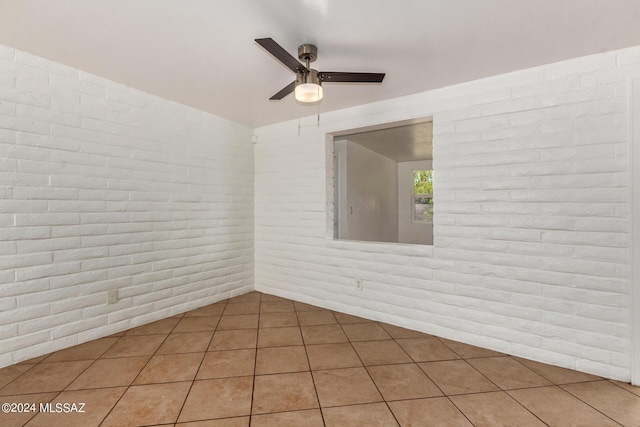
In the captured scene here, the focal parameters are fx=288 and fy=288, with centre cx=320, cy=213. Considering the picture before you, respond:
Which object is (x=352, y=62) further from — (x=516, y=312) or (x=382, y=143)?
(x=382, y=143)

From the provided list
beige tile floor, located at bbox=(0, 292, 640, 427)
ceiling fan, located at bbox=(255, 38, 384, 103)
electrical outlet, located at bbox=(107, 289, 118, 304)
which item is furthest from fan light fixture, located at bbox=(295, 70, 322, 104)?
electrical outlet, located at bbox=(107, 289, 118, 304)

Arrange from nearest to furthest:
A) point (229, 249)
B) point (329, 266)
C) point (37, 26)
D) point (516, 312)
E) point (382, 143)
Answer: point (37, 26), point (516, 312), point (329, 266), point (229, 249), point (382, 143)

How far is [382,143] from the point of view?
4836 mm

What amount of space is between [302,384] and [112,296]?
1875mm

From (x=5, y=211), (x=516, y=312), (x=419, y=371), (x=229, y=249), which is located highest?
(x=5, y=211)

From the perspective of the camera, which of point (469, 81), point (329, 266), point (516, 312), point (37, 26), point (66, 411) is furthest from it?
point (329, 266)

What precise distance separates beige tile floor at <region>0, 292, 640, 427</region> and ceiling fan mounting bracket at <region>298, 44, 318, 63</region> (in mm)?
2125

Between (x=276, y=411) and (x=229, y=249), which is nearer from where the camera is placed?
(x=276, y=411)

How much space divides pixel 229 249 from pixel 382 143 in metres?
2.99

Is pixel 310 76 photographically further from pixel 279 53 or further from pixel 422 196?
pixel 422 196

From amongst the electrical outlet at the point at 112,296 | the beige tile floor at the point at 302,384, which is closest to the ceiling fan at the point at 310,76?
the beige tile floor at the point at 302,384

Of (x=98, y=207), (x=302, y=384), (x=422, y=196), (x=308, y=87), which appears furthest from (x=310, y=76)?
(x=422, y=196)

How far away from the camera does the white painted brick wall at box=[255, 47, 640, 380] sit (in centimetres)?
194

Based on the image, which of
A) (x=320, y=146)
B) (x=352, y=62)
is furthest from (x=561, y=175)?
(x=320, y=146)
